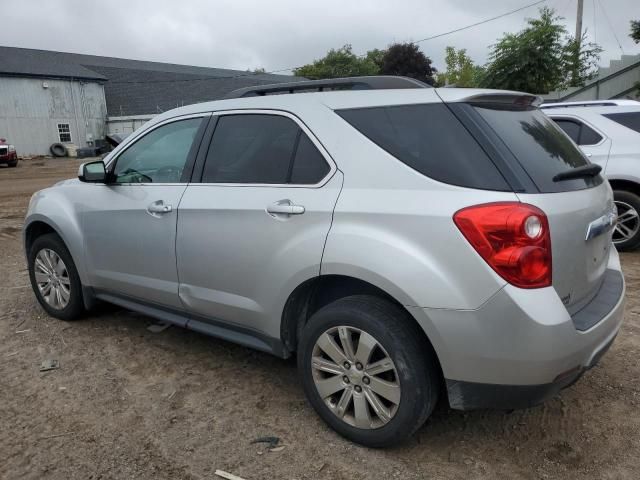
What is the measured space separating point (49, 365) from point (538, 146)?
3.40 metres

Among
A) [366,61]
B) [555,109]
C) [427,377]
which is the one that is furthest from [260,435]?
[366,61]

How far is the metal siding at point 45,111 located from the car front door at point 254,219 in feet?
112

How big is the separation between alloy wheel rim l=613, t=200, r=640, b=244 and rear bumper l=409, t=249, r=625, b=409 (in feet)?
14.7

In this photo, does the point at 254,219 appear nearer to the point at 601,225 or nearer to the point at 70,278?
the point at 601,225

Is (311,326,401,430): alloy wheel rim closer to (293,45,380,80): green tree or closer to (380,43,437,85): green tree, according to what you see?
(380,43,437,85): green tree

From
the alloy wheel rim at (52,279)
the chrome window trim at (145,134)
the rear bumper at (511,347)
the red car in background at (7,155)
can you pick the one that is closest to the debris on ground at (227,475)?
the rear bumper at (511,347)

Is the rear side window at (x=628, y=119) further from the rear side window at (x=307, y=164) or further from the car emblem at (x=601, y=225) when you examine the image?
the rear side window at (x=307, y=164)

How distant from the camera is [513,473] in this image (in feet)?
8.31

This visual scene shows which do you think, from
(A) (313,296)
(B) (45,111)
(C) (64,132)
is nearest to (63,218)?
(A) (313,296)

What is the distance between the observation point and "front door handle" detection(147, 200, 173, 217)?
3.43 meters

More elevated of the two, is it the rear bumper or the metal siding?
the metal siding

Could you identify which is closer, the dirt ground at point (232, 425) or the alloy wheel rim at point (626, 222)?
the dirt ground at point (232, 425)

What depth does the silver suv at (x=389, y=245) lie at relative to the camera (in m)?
2.26

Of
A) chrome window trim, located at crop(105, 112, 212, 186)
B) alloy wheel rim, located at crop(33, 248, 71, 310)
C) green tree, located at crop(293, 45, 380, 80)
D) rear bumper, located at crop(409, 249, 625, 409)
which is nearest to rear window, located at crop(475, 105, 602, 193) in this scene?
rear bumper, located at crop(409, 249, 625, 409)
